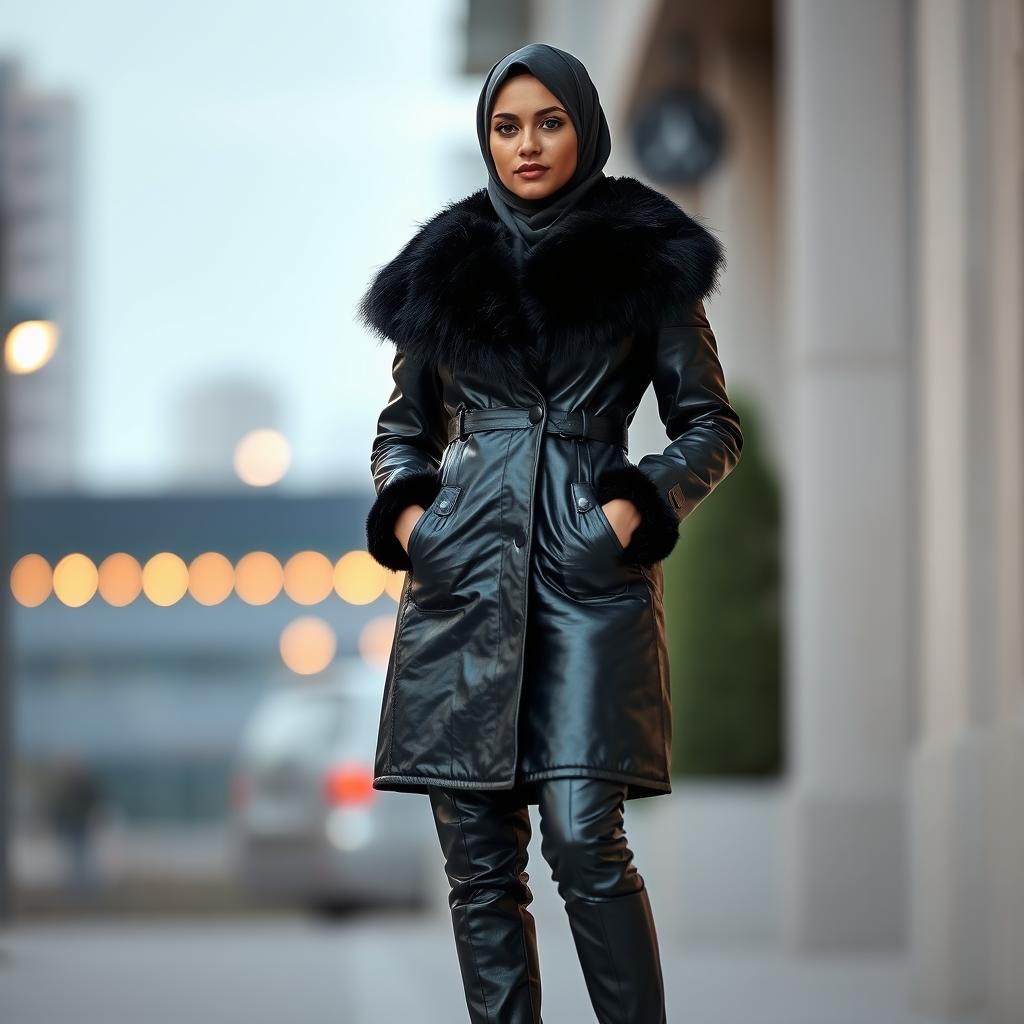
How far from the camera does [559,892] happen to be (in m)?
3.87

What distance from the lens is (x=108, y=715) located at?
4444 centimetres

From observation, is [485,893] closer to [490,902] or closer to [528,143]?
[490,902]

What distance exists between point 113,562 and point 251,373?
5860cm

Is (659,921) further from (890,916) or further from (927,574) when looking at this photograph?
(927,574)

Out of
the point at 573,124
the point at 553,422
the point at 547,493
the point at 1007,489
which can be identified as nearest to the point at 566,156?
the point at 573,124

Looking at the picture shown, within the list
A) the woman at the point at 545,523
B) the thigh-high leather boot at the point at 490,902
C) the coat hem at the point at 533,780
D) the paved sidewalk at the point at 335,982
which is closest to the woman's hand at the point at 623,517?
the woman at the point at 545,523

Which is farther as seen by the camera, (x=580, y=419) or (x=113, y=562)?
(x=113, y=562)

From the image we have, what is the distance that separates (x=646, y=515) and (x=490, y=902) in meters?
0.79

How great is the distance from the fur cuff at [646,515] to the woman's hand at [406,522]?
15.5 inches

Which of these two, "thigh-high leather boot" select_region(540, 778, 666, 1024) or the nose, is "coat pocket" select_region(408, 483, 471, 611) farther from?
the nose

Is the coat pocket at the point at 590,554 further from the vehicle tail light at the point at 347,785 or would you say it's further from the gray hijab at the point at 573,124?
the vehicle tail light at the point at 347,785

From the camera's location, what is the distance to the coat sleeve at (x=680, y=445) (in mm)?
3830

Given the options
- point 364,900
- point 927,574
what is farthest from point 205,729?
point 927,574

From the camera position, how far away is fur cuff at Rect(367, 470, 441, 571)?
4.04m
